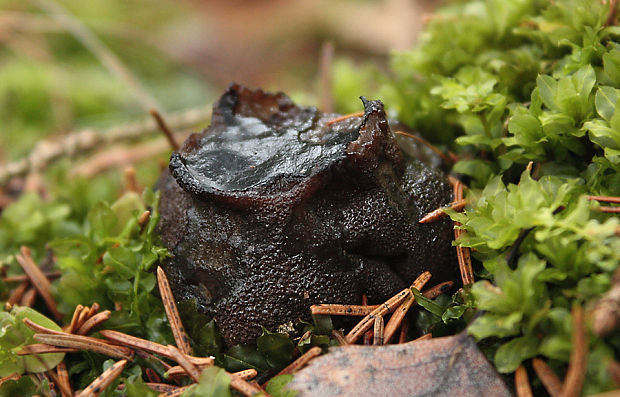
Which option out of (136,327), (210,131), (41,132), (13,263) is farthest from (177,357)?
(41,132)

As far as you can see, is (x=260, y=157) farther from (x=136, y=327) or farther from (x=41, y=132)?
(x=41, y=132)

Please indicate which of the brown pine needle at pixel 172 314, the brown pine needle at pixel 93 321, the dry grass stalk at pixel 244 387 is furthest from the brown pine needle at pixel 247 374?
the brown pine needle at pixel 93 321

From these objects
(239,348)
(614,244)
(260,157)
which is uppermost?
(260,157)

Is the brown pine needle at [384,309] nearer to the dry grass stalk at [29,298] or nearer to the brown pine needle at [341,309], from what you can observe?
the brown pine needle at [341,309]

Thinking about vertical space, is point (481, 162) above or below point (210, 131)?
below

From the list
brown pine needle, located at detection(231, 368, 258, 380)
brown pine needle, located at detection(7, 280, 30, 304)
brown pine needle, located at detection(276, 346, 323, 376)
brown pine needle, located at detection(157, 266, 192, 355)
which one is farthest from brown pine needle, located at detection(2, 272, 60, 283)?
brown pine needle, located at detection(276, 346, 323, 376)

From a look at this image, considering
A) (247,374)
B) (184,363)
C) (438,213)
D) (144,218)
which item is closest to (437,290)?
(438,213)

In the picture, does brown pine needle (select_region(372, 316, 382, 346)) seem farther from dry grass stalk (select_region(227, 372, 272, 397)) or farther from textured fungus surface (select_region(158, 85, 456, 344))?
dry grass stalk (select_region(227, 372, 272, 397))
